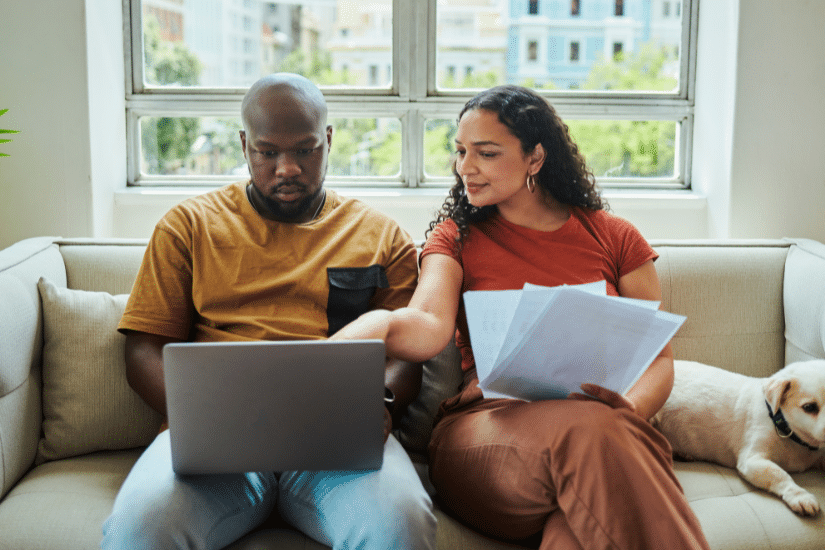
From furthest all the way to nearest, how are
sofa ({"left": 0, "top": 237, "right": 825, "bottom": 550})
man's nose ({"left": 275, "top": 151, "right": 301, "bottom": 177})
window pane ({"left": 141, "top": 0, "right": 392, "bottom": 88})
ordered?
Answer: window pane ({"left": 141, "top": 0, "right": 392, "bottom": 88})
man's nose ({"left": 275, "top": 151, "right": 301, "bottom": 177})
sofa ({"left": 0, "top": 237, "right": 825, "bottom": 550})

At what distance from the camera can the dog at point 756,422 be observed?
4.75 ft

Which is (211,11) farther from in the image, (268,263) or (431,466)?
(431,466)

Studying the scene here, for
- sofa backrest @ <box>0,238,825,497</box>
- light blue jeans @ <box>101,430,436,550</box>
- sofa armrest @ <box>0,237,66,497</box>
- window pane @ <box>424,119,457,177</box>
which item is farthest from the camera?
window pane @ <box>424,119,457,177</box>

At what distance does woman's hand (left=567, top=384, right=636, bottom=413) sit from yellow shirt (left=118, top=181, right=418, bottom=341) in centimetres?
50

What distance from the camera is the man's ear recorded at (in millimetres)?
1597

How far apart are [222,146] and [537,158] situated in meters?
1.31

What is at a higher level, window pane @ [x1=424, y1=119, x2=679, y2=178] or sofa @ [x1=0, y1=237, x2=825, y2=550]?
window pane @ [x1=424, y1=119, x2=679, y2=178]

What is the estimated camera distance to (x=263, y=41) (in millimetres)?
2443

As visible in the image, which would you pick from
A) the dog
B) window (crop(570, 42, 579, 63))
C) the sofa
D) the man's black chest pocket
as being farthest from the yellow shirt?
window (crop(570, 42, 579, 63))

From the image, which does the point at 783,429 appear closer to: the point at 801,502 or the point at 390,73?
the point at 801,502

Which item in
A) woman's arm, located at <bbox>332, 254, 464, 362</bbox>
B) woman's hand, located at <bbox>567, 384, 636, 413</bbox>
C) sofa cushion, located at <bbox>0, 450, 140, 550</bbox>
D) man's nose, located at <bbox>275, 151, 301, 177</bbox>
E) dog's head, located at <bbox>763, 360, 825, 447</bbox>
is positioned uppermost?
man's nose, located at <bbox>275, 151, 301, 177</bbox>

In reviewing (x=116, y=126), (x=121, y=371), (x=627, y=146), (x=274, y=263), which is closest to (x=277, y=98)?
(x=274, y=263)

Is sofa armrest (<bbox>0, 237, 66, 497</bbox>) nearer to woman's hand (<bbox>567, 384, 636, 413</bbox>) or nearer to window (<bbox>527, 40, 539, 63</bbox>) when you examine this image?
woman's hand (<bbox>567, 384, 636, 413</bbox>)

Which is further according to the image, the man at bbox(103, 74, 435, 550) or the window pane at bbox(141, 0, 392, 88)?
the window pane at bbox(141, 0, 392, 88)
